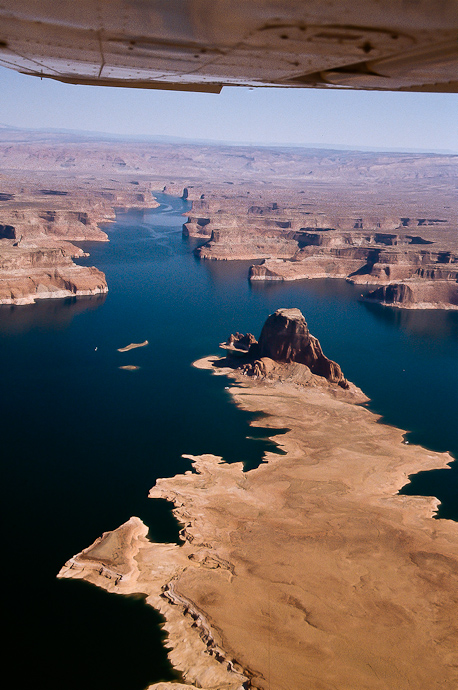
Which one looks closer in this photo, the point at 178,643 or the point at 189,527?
the point at 178,643

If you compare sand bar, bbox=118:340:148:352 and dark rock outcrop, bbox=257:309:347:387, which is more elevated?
dark rock outcrop, bbox=257:309:347:387

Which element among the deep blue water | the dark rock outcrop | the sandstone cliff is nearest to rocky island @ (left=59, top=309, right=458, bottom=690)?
the deep blue water

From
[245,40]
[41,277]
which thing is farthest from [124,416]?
[41,277]

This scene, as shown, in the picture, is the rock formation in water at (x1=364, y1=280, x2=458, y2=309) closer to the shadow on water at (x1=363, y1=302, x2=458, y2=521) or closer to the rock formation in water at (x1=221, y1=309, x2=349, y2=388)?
the shadow on water at (x1=363, y1=302, x2=458, y2=521)

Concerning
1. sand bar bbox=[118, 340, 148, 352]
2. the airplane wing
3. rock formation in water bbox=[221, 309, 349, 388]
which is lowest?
sand bar bbox=[118, 340, 148, 352]

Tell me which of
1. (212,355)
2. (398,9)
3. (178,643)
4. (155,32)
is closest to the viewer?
(398,9)

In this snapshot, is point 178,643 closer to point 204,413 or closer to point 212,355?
point 204,413

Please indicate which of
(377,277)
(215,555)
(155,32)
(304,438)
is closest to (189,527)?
(215,555)
